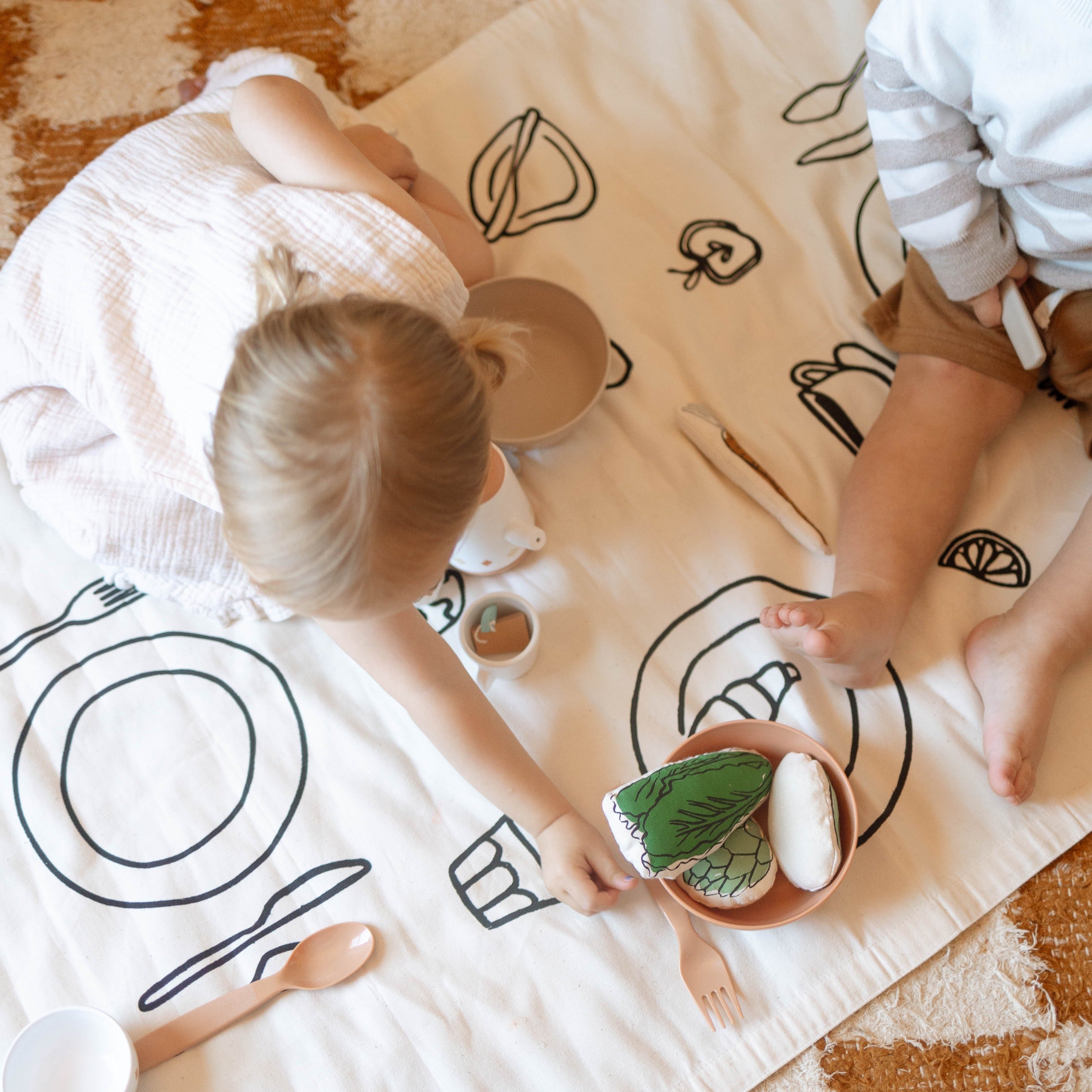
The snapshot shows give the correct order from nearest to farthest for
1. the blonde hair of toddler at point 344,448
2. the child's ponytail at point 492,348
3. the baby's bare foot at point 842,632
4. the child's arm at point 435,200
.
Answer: the blonde hair of toddler at point 344,448, the child's ponytail at point 492,348, the baby's bare foot at point 842,632, the child's arm at point 435,200

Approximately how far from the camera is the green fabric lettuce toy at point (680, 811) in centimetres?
57

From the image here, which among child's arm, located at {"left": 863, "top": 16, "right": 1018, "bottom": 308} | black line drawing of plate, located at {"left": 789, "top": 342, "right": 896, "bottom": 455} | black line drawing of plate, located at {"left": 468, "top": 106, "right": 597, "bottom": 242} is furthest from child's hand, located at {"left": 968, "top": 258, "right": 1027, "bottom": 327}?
black line drawing of plate, located at {"left": 468, "top": 106, "right": 597, "bottom": 242}

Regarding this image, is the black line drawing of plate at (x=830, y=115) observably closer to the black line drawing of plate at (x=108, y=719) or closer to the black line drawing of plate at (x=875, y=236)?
the black line drawing of plate at (x=875, y=236)

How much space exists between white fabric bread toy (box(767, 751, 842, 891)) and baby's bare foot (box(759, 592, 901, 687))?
0.09 metres

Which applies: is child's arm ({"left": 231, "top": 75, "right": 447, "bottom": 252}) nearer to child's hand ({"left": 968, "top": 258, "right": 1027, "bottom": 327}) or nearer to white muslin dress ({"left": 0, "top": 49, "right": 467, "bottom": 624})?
white muslin dress ({"left": 0, "top": 49, "right": 467, "bottom": 624})

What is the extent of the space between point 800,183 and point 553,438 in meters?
0.40

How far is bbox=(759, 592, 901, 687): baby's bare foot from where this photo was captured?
0.64m

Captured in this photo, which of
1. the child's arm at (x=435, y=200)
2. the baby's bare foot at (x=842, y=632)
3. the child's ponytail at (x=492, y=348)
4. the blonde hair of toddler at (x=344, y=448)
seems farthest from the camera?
the child's arm at (x=435, y=200)

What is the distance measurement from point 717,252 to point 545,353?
0.21 m

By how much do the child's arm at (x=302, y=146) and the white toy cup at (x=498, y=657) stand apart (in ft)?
0.97

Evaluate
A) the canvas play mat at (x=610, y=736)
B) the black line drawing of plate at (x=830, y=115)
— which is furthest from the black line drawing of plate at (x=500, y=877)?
the black line drawing of plate at (x=830, y=115)

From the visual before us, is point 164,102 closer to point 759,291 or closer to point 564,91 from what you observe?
point 564,91

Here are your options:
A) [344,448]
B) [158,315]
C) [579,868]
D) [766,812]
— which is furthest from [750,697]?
[158,315]

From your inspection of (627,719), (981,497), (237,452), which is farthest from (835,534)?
(237,452)
